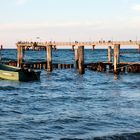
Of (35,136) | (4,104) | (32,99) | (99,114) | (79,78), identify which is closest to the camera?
(35,136)

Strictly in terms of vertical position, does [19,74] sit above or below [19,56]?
below

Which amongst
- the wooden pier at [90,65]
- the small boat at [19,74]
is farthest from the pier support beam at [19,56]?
the small boat at [19,74]

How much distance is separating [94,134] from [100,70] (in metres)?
51.8

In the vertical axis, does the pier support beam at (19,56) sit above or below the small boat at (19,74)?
above

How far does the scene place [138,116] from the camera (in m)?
30.0

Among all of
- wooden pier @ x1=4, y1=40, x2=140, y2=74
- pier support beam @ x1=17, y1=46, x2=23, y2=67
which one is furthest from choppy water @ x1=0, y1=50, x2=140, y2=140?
pier support beam @ x1=17, y1=46, x2=23, y2=67

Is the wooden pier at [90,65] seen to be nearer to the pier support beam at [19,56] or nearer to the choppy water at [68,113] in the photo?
A: the pier support beam at [19,56]

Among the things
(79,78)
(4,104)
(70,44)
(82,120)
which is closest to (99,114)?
(82,120)

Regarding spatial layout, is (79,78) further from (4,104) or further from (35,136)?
(35,136)

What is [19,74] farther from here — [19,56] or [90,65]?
[90,65]

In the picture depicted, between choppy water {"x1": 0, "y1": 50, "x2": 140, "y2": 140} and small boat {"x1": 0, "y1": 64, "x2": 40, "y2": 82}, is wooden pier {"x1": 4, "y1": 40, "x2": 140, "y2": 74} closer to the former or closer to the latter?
small boat {"x1": 0, "y1": 64, "x2": 40, "y2": 82}

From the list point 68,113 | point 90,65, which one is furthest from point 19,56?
point 68,113

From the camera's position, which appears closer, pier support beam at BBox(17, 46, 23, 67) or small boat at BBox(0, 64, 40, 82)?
small boat at BBox(0, 64, 40, 82)

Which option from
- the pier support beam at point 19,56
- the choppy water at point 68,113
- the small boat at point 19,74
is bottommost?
the choppy water at point 68,113
